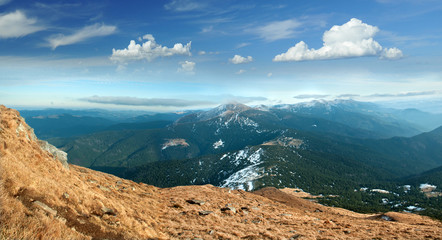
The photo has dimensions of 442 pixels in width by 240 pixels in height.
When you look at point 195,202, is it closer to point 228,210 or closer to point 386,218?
point 228,210

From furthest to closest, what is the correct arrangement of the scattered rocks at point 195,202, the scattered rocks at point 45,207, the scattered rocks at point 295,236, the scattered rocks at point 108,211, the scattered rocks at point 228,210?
the scattered rocks at point 195,202, the scattered rocks at point 228,210, the scattered rocks at point 295,236, the scattered rocks at point 108,211, the scattered rocks at point 45,207

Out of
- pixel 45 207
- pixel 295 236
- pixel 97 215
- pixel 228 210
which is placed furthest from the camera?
pixel 228 210

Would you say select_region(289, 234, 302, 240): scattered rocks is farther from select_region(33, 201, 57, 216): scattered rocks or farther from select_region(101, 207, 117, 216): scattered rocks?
select_region(33, 201, 57, 216): scattered rocks

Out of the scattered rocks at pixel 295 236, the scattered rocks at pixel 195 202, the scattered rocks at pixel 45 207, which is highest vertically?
the scattered rocks at pixel 45 207

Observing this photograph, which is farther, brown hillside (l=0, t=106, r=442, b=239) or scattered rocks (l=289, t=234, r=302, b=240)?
scattered rocks (l=289, t=234, r=302, b=240)

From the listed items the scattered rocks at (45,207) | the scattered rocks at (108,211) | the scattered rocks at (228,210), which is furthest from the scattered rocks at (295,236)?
the scattered rocks at (45,207)

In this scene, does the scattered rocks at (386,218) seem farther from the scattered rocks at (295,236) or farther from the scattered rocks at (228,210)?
the scattered rocks at (228,210)

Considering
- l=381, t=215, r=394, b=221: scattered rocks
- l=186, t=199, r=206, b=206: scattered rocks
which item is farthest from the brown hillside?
l=381, t=215, r=394, b=221: scattered rocks

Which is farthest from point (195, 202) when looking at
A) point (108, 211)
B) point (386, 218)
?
point (386, 218)

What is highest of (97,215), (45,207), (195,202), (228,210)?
(45,207)

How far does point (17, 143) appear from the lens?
2316 cm

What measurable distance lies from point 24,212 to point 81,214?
5601mm

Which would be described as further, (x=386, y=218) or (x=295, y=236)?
(x=386, y=218)

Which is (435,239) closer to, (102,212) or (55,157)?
(102,212)
